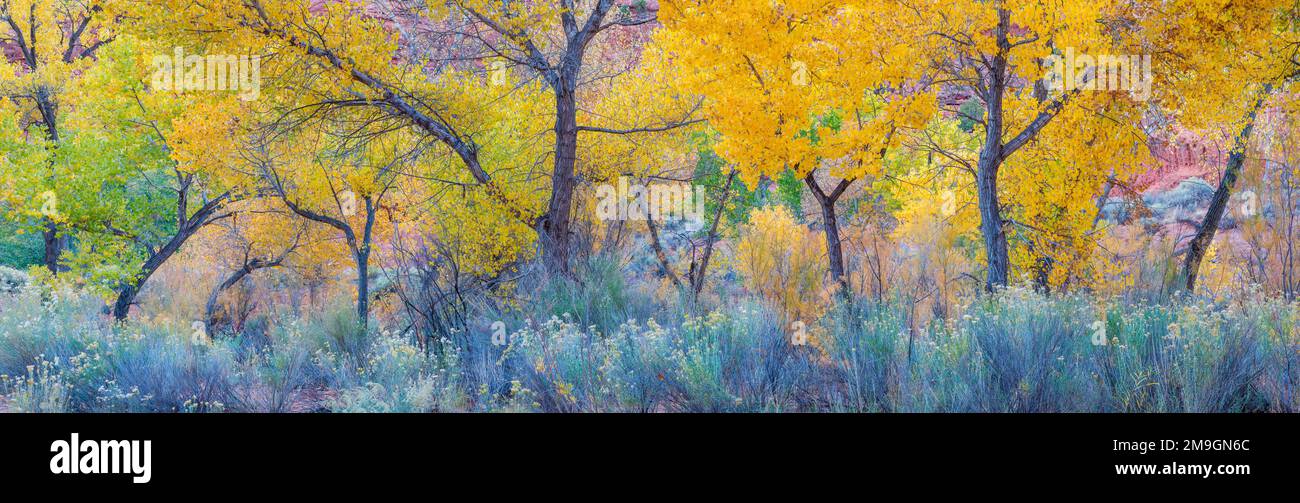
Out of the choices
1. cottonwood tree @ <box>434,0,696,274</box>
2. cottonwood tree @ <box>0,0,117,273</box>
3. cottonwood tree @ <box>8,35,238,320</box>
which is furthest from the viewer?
cottonwood tree @ <box>0,0,117,273</box>

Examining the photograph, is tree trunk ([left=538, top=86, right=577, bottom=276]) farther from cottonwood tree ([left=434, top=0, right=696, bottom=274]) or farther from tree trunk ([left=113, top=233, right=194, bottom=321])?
tree trunk ([left=113, top=233, right=194, bottom=321])

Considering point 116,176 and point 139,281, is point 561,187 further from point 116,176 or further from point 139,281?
point 116,176

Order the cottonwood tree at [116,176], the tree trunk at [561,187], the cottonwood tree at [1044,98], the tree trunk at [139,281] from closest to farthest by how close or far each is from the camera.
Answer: the cottonwood tree at [1044,98]
the tree trunk at [561,187]
the cottonwood tree at [116,176]
the tree trunk at [139,281]

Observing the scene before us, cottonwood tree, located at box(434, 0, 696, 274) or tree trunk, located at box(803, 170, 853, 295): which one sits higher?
cottonwood tree, located at box(434, 0, 696, 274)

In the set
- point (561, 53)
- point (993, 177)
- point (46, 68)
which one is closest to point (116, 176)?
point (46, 68)

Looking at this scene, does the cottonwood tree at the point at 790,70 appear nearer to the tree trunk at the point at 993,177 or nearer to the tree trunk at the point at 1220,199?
the tree trunk at the point at 993,177

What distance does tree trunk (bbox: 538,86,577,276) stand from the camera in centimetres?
1280

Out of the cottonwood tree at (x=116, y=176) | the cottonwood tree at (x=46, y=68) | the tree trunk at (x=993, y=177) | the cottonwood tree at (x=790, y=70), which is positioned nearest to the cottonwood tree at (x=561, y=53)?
the cottonwood tree at (x=790, y=70)

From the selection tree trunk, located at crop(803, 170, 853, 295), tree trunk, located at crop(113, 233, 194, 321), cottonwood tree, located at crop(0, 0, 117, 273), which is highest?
cottonwood tree, located at crop(0, 0, 117, 273)

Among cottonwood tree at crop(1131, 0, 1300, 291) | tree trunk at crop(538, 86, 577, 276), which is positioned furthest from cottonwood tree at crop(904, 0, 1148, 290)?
tree trunk at crop(538, 86, 577, 276)

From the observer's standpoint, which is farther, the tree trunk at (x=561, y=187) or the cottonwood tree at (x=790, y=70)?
the tree trunk at (x=561, y=187)

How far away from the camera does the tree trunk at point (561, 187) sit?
1280 cm

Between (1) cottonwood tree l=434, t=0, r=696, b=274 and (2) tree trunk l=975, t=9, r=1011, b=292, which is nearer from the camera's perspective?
(2) tree trunk l=975, t=9, r=1011, b=292

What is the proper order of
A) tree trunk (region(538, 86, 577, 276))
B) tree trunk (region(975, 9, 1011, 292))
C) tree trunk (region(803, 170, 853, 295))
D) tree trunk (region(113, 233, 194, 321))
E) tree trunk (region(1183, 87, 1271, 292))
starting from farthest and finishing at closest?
tree trunk (region(113, 233, 194, 321)) < tree trunk (region(1183, 87, 1271, 292)) < tree trunk (region(538, 86, 577, 276)) < tree trunk (region(803, 170, 853, 295)) < tree trunk (region(975, 9, 1011, 292))
